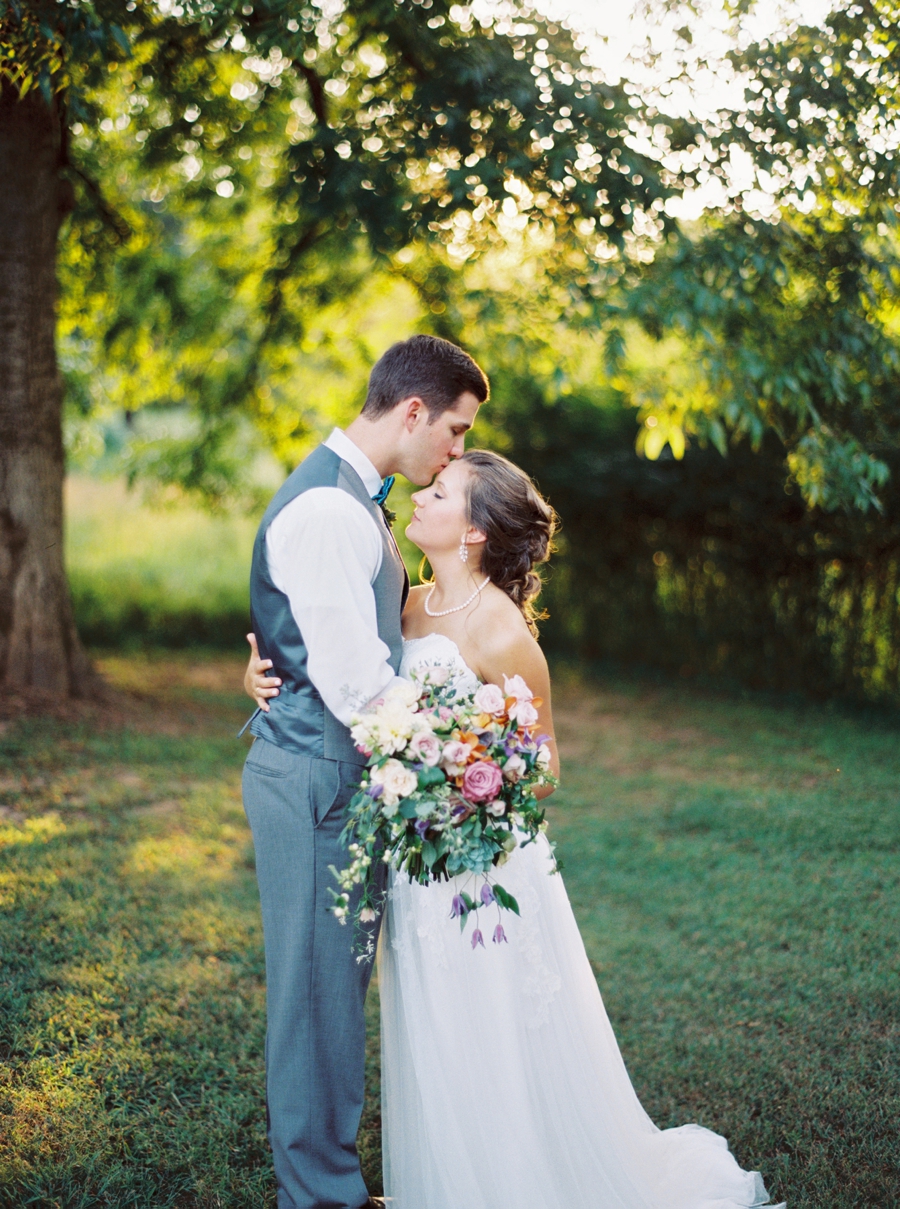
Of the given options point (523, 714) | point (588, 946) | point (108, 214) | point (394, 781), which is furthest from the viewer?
point (108, 214)

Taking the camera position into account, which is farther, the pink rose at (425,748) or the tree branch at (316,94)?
the tree branch at (316,94)

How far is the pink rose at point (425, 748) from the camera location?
6.95ft

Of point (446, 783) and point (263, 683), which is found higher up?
point (263, 683)

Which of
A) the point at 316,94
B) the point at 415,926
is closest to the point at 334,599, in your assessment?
the point at 415,926

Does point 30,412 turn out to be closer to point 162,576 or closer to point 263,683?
point 263,683

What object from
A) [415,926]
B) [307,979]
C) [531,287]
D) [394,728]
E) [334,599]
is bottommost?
[307,979]

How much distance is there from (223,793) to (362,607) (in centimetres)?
436

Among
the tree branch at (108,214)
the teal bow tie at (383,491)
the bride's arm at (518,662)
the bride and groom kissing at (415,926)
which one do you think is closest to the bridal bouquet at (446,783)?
the bride and groom kissing at (415,926)

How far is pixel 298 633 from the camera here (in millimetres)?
2367

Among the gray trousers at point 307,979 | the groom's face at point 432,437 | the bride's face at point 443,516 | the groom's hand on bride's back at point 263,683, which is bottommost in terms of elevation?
the gray trousers at point 307,979

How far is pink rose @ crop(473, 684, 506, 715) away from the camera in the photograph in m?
2.23

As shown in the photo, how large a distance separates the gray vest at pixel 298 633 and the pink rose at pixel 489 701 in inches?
14.0

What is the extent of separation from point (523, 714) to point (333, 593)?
0.51 m

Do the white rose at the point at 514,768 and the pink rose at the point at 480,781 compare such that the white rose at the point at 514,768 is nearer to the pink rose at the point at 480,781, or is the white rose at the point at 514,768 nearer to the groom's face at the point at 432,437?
the pink rose at the point at 480,781
